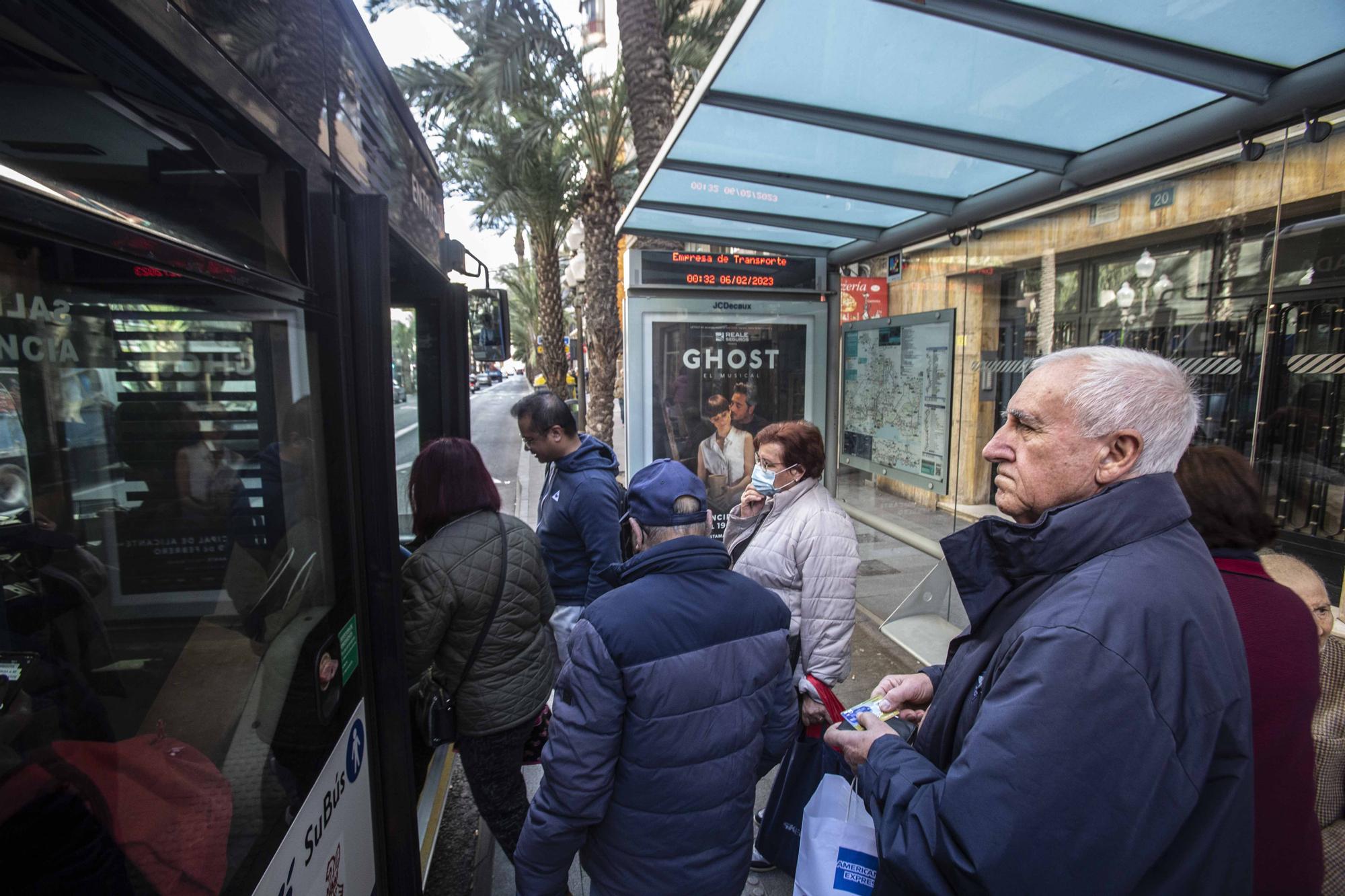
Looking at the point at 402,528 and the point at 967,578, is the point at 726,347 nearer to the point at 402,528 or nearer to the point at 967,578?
the point at 402,528

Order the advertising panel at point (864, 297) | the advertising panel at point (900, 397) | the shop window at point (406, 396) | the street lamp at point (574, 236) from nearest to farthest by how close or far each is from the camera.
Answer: the shop window at point (406, 396), the advertising panel at point (900, 397), the advertising panel at point (864, 297), the street lamp at point (574, 236)

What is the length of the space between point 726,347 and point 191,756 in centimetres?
432

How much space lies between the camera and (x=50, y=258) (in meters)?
1.15

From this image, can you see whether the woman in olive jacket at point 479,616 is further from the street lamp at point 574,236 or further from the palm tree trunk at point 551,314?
the palm tree trunk at point 551,314

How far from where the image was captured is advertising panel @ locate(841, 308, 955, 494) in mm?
4516

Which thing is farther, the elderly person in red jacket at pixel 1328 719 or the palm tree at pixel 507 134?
the palm tree at pixel 507 134

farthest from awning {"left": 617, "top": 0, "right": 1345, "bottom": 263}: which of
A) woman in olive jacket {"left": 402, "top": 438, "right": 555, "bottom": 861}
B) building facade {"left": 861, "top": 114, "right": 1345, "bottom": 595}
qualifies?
woman in olive jacket {"left": 402, "top": 438, "right": 555, "bottom": 861}

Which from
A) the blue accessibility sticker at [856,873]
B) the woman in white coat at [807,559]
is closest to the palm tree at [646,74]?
the woman in white coat at [807,559]

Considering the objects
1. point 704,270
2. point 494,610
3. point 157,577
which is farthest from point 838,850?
point 704,270

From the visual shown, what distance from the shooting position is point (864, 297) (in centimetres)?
524

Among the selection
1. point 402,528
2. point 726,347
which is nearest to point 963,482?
point 726,347

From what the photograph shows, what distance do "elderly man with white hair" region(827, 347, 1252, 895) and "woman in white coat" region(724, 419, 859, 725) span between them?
132cm

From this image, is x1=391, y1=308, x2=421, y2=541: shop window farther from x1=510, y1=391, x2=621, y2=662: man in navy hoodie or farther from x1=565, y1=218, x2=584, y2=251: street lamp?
x1=565, y1=218, x2=584, y2=251: street lamp

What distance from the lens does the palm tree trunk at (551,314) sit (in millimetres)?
16297
